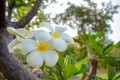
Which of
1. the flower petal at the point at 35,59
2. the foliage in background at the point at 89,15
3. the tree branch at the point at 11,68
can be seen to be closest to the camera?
the flower petal at the point at 35,59

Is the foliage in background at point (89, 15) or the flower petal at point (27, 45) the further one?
the foliage in background at point (89, 15)

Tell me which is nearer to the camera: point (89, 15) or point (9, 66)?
point (9, 66)

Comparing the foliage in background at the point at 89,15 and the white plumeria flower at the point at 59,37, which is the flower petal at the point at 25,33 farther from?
the foliage in background at the point at 89,15

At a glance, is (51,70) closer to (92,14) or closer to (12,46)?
(12,46)

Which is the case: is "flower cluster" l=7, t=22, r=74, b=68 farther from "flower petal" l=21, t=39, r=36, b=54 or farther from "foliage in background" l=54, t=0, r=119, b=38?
"foliage in background" l=54, t=0, r=119, b=38

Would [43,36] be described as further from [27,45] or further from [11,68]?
[11,68]

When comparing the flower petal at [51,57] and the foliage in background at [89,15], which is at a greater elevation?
the foliage in background at [89,15]

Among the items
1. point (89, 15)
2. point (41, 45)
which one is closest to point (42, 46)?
point (41, 45)

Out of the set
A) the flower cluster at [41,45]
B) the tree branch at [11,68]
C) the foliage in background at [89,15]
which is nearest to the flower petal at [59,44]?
the flower cluster at [41,45]
